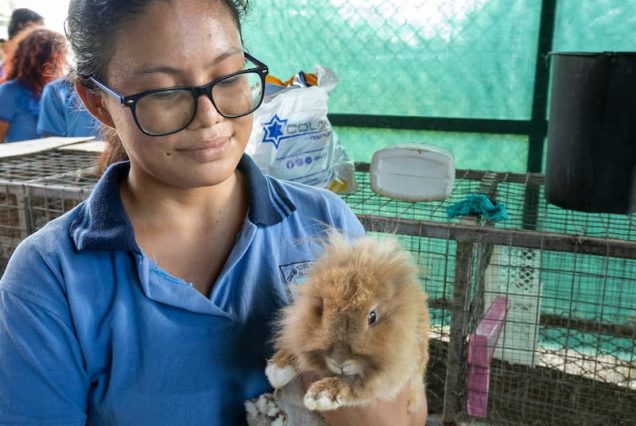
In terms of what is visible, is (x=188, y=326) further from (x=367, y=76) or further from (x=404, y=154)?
(x=367, y=76)

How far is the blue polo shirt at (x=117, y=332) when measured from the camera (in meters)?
1.11

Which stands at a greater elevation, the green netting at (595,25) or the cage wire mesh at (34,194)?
the green netting at (595,25)

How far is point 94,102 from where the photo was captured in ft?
4.18

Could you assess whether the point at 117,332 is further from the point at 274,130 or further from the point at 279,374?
the point at 274,130

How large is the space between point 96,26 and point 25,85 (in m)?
3.42

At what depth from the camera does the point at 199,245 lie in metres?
1.32

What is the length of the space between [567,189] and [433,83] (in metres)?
1.49

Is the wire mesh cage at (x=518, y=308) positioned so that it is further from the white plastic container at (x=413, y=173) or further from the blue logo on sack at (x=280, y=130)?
the blue logo on sack at (x=280, y=130)

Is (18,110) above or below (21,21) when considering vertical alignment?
below

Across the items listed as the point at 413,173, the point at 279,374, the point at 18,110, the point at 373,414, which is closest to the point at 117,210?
the point at 279,374

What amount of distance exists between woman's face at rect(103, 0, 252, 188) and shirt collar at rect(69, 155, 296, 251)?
131 mm

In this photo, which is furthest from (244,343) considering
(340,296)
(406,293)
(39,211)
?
(39,211)


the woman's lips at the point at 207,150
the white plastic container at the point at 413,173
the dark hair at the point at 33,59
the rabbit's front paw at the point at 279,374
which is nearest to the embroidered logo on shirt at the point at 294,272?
the rabbit's front paw at the point at 279,374

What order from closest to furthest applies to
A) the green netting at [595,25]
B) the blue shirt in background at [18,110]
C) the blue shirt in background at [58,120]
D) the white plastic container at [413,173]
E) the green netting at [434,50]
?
1. the white plastic container at [413,173]
2. the green netting at [595,25]
3. the green netting at [434,50]
4. the blue shirt in background at [58,120]
5. the blue shirt in background at [18,110]
